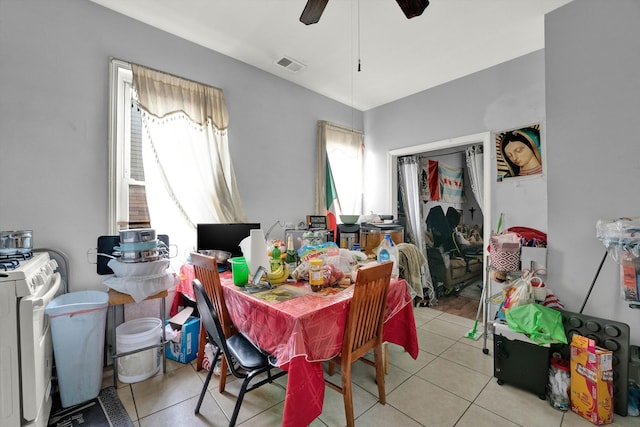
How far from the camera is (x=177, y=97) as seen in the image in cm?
235

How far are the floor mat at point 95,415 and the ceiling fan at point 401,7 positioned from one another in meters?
2.58

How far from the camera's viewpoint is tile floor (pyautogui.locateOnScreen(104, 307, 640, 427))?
61.1 inches

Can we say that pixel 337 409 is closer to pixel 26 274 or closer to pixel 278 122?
pixel 26 274

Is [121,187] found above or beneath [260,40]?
beneath

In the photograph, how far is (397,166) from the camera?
389 centimetres

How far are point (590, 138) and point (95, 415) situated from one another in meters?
3.73

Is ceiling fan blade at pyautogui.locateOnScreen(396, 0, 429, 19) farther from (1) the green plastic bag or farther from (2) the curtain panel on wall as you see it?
(2) the curtain panel on wall

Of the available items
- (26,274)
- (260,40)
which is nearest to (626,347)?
(26,274)

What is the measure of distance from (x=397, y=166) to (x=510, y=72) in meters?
1.62

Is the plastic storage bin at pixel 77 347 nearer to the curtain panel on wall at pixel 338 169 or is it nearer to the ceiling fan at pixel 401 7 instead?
the ceiling fan at pixel 401 7

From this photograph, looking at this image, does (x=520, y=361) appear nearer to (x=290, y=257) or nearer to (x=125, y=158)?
(x=290, y=257)

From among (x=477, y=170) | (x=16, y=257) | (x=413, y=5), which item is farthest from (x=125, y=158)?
(x=477, y=170)

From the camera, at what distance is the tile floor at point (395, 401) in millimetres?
1553

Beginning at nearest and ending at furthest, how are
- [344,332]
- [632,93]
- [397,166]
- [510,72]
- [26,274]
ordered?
[26,274] → [344,332] → [632,93] → [510,72] → [397,166]
